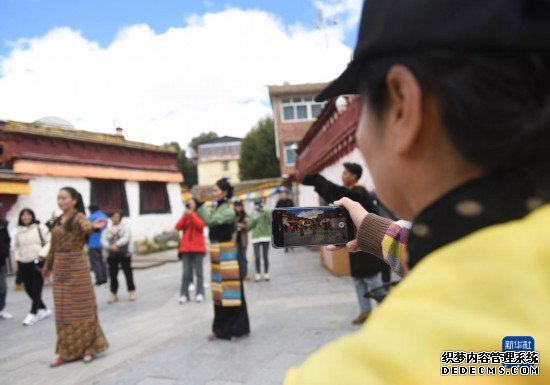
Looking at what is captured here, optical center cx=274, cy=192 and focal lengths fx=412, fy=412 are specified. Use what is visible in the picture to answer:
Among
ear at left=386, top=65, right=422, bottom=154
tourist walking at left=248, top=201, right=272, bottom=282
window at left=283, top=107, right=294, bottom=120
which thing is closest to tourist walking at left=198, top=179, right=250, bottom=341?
tourist walking at left=248, top=201, right=272, bottom=282

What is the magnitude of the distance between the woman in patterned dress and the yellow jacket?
4342 millimetres

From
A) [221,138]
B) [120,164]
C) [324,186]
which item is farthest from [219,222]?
[221,138]

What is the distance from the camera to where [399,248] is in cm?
116

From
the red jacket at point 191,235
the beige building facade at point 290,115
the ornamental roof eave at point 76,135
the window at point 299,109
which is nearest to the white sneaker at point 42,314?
the red jacket at point 191,235

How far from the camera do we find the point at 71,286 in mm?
4309

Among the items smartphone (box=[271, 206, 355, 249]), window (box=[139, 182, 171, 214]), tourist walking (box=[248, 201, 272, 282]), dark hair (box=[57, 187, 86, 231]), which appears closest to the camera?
smartphone (box=[271, 206, 355, 249])

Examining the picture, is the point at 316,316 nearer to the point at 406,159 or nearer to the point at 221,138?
the point at 406,159

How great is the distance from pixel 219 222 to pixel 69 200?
1611mm

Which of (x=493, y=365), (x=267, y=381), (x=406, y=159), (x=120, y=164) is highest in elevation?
(x=120, y=164)

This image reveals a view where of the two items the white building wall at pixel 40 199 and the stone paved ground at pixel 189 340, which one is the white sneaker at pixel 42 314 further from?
the white building wall at pixel 40 199

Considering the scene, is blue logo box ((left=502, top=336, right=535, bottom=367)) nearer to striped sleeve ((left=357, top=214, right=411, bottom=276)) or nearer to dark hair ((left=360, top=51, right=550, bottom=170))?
dark hair ((left=360, top=51, right=550, bottom=170))

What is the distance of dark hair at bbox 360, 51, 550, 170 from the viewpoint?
52cm

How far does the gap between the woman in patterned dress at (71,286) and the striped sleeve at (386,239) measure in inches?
147

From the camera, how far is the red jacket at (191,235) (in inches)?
271
